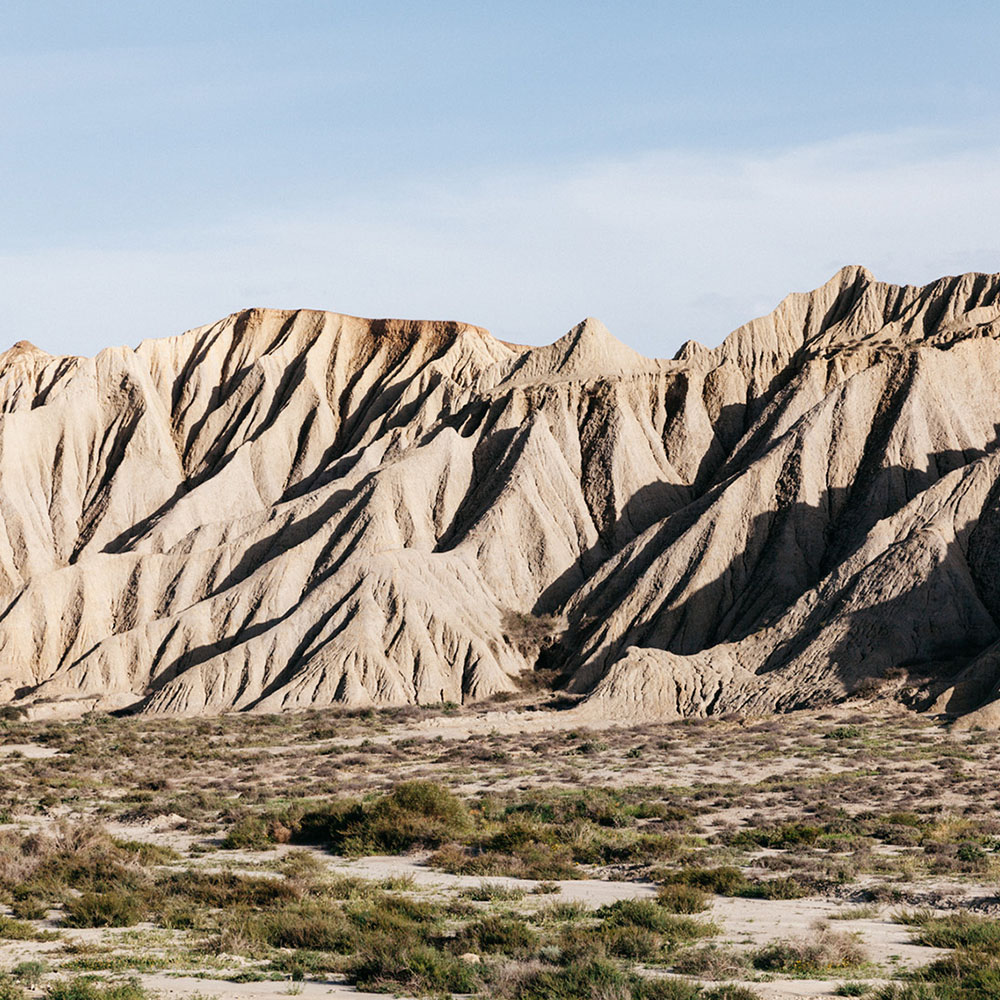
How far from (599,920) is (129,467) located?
79.8m

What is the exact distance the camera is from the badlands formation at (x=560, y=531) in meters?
52.9

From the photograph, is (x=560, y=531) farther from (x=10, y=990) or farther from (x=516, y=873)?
(x=10, y=990)

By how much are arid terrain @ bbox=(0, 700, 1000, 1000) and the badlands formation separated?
1276 cm

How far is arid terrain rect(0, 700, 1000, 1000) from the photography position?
14477 mm

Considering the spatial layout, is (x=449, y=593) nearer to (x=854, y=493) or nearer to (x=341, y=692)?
(x=341, y=692)

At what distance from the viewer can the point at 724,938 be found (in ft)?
52.8

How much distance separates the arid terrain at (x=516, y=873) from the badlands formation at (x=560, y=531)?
12.8 meters

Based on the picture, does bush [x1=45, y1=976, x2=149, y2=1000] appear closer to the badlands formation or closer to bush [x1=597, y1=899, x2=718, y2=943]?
bush [x1=597, y1=899, x2=718, y2=943]

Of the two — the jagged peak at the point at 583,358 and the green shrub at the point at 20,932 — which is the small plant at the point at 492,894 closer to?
the green shrub at the point at 20,932

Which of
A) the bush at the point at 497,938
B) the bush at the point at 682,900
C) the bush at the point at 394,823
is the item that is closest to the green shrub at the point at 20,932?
the bush at the point at 497,938

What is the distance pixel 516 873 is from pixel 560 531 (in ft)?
167

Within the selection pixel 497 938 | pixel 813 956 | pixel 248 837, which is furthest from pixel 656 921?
pixel 248 837

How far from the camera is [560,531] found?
71375 mm

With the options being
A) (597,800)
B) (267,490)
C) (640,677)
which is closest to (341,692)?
(640,677)
